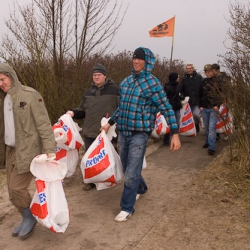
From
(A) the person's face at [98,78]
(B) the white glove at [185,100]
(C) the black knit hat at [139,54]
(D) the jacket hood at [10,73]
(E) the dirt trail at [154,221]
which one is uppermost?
(C) the black knit hat at [139,54]

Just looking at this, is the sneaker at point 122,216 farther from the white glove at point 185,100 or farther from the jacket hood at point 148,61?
the white glove at point 185,100

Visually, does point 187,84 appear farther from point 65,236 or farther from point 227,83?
point 65,236

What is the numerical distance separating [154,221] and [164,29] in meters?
8.95

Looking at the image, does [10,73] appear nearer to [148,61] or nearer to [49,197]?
[49,197]

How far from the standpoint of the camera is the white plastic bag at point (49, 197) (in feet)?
9.39

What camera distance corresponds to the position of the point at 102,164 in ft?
12.2

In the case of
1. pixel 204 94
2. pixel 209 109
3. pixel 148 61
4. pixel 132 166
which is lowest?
pixel 132 166

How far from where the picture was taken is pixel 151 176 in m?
4.99

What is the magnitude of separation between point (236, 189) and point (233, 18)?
4534mm

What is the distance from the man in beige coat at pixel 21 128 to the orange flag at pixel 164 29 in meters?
8.98

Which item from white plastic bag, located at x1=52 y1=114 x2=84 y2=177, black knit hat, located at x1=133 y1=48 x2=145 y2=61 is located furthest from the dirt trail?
black knit hat, located at x1=133 y1=48 x2=145 y2=61

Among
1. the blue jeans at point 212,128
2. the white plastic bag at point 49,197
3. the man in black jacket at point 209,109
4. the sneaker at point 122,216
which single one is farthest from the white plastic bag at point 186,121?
the white plastic bag at point 49,197

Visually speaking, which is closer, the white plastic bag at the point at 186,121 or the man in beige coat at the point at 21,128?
the man in beige coat at the point at 21,128

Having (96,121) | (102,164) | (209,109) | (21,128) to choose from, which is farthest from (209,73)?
(21,128)
